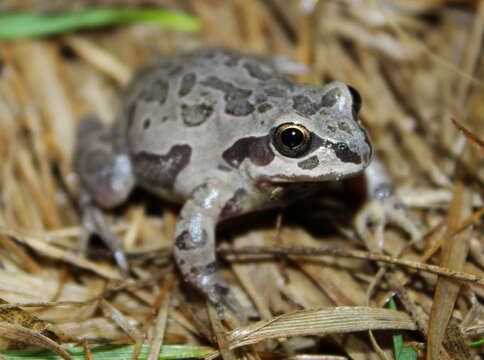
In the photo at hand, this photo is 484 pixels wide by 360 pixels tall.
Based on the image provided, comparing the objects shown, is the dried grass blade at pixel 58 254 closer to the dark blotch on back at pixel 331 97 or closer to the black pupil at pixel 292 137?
the black pupil at pixel 292 137

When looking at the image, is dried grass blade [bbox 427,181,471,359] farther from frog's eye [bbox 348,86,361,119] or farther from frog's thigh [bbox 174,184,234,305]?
frog's thigh [bbox 174,184,234,305]

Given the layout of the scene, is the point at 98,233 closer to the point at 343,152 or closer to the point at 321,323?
the point at 321,323

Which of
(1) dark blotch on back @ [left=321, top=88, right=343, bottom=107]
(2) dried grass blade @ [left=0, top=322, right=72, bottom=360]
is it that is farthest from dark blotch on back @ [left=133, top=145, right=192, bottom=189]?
(2) dried grass blade @ [left=0, top=322, right=72, bottom=360]

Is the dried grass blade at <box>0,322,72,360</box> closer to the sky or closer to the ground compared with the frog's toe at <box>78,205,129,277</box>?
closer to the ground

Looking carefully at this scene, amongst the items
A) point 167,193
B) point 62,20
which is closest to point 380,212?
point 167,193

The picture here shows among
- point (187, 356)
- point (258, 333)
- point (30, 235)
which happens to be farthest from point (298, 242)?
point (30, 235)

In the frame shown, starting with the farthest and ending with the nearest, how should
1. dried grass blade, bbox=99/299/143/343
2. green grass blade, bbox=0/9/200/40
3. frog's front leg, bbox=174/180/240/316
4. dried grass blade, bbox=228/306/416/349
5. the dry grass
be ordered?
green grass blade, bbox=0/9/200/40 → frog's front leg, bbox=174/180/240/316 → dried grass blade, bbox=99/299/143/343 → the dry grass → dried grass blade, bbox=228/306/416/349
